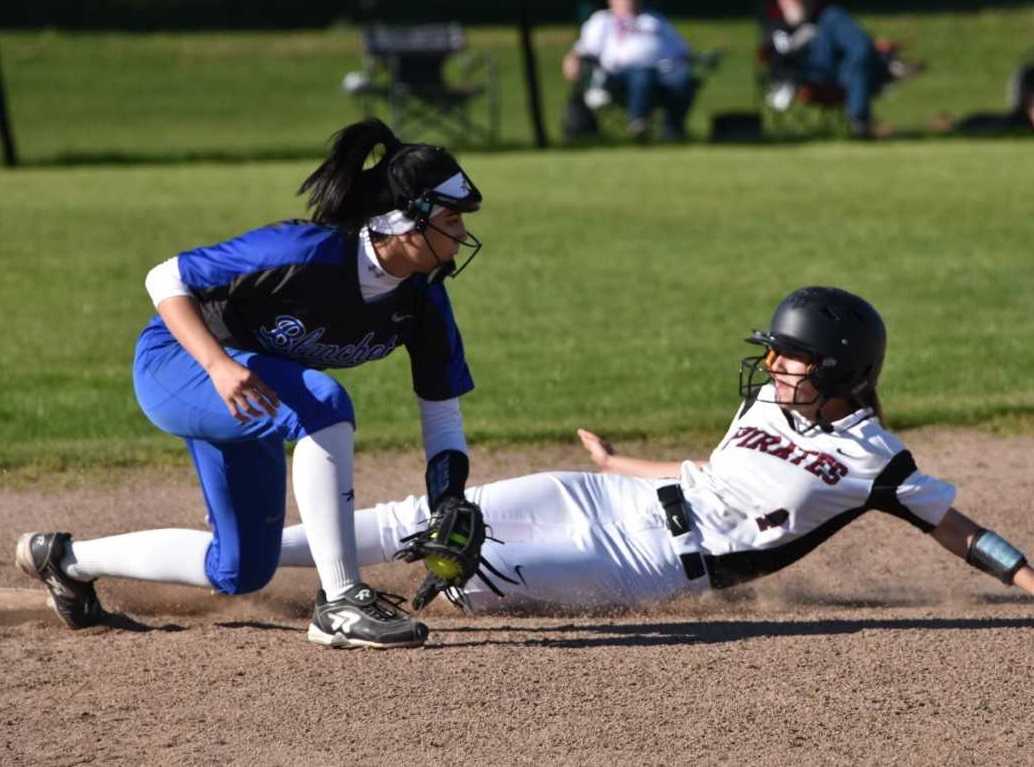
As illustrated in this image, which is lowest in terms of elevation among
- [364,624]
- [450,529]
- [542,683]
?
[542,683]

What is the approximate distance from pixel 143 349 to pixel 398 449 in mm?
3133

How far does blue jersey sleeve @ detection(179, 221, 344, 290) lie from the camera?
16.6 feet

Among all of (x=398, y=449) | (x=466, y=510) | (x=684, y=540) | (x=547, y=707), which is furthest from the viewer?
(x=398, y=449)

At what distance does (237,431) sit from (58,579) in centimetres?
95

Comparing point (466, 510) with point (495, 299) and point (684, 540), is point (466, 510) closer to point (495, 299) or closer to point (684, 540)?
point (684, 540)

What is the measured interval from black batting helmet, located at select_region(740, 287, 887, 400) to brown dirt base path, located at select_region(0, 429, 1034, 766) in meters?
0.76

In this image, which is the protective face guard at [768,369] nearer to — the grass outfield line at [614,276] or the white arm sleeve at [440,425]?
the white arm sleeve at [440,425]

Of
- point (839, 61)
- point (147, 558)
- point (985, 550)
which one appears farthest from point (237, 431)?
point (839, 61)

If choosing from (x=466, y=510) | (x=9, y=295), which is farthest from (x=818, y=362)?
(x=9, y=295)

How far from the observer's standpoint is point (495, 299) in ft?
38.3

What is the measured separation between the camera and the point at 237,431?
5082 millimetres

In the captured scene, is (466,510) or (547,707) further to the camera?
(466,510)

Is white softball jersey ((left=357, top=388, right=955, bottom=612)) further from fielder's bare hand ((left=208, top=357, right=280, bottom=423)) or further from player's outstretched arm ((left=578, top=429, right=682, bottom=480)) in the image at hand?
fielder's bare hand ((left=208, top=357, right=280, bottom=423))

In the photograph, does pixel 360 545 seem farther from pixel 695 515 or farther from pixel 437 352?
pixel 695 515
